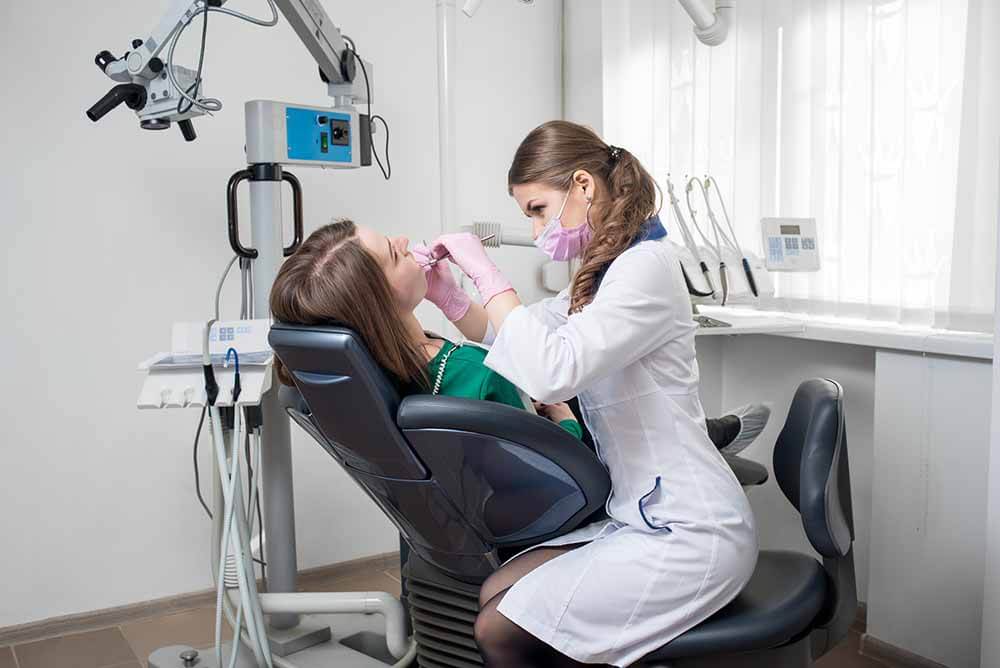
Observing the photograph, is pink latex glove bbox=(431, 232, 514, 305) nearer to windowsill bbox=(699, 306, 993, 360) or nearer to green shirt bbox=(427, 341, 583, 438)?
green shirt bbox=(427, 341, 583, 438)

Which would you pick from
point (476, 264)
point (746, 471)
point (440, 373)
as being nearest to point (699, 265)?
point (746, 471)

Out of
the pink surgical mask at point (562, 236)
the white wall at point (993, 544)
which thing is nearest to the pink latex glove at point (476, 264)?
the pink surgical mask at point (562, 236)

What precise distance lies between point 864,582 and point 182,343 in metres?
1.87

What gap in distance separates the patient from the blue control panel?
74cm

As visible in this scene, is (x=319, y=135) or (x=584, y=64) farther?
(x=584, y=64)

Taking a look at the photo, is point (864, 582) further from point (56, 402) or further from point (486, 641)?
point (56, 402)

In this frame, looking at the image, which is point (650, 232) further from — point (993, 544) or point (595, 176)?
point (993, 544)

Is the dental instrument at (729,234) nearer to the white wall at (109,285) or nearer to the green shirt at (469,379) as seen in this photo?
the white wall at (109,285)

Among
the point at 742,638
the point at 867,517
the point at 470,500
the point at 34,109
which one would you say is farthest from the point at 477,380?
the point at 34,109

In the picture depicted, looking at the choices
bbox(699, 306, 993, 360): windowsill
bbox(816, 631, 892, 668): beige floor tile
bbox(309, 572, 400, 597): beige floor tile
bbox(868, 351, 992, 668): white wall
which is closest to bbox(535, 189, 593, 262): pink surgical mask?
bbox(699, 306, 993, 360): windowsill

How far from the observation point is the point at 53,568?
247 cm

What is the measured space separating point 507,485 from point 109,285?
170 centimetres

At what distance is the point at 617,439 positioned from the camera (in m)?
1.37

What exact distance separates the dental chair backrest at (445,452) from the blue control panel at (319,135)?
35.7 inches
